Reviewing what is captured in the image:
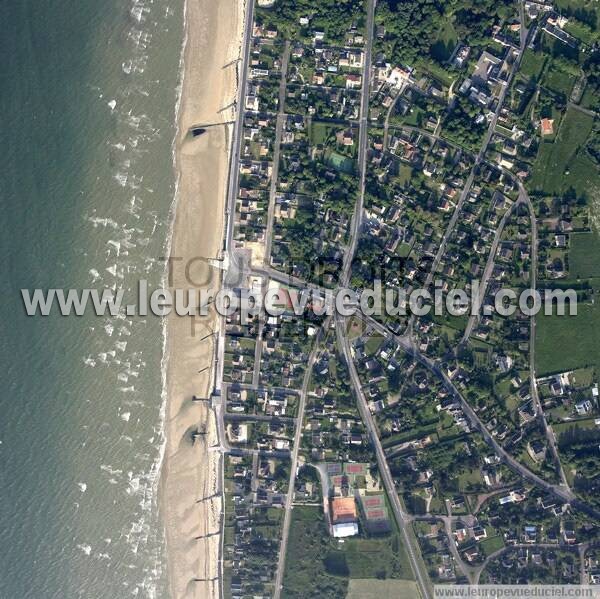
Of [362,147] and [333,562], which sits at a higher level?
[362,147]

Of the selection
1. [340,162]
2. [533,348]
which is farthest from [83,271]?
[533,348]

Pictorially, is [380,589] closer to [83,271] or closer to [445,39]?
[83,271]

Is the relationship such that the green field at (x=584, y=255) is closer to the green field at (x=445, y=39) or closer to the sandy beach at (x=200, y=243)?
the green field at (x=445, y=39)

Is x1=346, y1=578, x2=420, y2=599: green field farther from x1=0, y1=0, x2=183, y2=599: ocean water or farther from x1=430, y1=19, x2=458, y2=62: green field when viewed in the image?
x1=430, y1=19, x2=458, y2=62: green field

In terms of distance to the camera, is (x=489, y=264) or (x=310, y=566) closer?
(x=310, y=566)

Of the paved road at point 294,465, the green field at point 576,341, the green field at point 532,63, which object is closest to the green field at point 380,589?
the paved road at point 294,465

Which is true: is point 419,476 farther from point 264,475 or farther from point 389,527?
point 264,475
